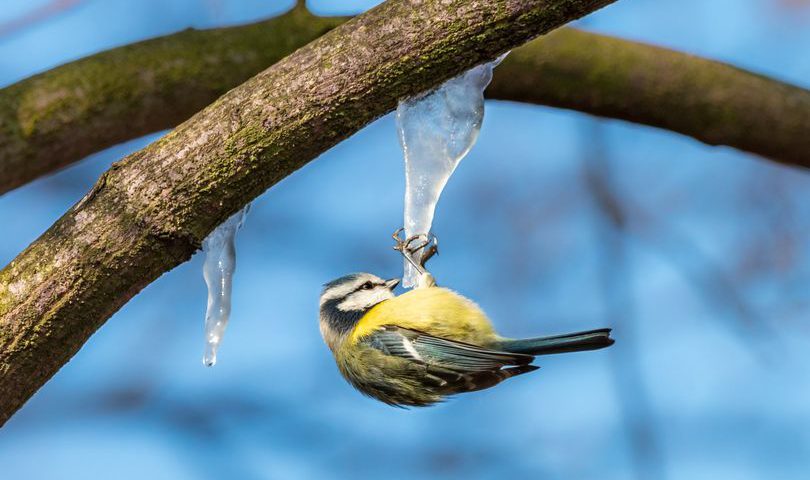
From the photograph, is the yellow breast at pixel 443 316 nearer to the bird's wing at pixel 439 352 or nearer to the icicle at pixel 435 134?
the bird's wing at pixel 439 352

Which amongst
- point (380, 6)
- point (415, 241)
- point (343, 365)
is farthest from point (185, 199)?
point (343, 365)

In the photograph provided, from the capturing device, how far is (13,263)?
169 centimetres

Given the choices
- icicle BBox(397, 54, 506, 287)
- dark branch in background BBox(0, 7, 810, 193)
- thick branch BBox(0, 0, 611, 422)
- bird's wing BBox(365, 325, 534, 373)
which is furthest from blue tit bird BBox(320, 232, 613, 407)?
thick branch BBox(0, 0, 611, 422)

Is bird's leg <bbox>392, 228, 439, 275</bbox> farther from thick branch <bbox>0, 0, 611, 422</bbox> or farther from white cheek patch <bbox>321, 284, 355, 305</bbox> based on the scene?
thick branch <bbox>0, 0, 611, 422</bbox>

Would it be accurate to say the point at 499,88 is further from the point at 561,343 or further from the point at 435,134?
the point at 561,343

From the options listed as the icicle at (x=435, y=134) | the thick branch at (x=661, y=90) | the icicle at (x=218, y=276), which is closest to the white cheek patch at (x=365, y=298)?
the icicle at (x=435, y=134)

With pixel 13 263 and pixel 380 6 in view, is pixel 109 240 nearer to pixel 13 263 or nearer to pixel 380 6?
pixel 13 263

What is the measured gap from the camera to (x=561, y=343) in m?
2.38

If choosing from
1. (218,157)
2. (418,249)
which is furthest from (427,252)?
(218,157)

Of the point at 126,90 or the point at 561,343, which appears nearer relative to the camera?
the point at 561,343

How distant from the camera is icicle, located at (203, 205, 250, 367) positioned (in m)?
2.14

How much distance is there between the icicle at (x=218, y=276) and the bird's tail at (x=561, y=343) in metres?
0.78

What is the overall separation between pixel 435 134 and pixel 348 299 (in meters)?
0.88

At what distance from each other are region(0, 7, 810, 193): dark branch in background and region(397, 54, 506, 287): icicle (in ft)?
2.38
